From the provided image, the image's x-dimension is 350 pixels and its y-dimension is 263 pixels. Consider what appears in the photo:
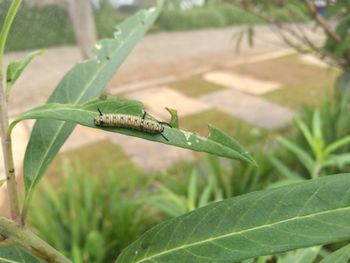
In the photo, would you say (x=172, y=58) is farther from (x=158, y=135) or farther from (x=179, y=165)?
(x=158, y=135)

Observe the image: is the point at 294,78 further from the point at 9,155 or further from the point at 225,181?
the point at 9,155

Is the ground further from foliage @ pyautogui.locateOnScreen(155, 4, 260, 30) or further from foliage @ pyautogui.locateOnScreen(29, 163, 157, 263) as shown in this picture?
foliage @ pyautogui.locateOnScreen(155, 4, 260, 30)

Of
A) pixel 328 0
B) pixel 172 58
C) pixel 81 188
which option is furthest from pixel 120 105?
pixel 172 58

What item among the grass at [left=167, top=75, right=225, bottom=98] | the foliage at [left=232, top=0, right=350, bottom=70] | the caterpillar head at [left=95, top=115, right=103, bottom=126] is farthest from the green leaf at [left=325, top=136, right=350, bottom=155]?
the grass at [left=167, top=75, right=225, bottom=98]

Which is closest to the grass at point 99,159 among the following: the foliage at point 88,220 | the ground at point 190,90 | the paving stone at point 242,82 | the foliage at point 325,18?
the ground at point 190,90

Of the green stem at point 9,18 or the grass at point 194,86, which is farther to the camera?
the grass at point 194,86

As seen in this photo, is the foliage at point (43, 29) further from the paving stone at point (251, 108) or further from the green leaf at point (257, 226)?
the green leaf at point (257, 226)
